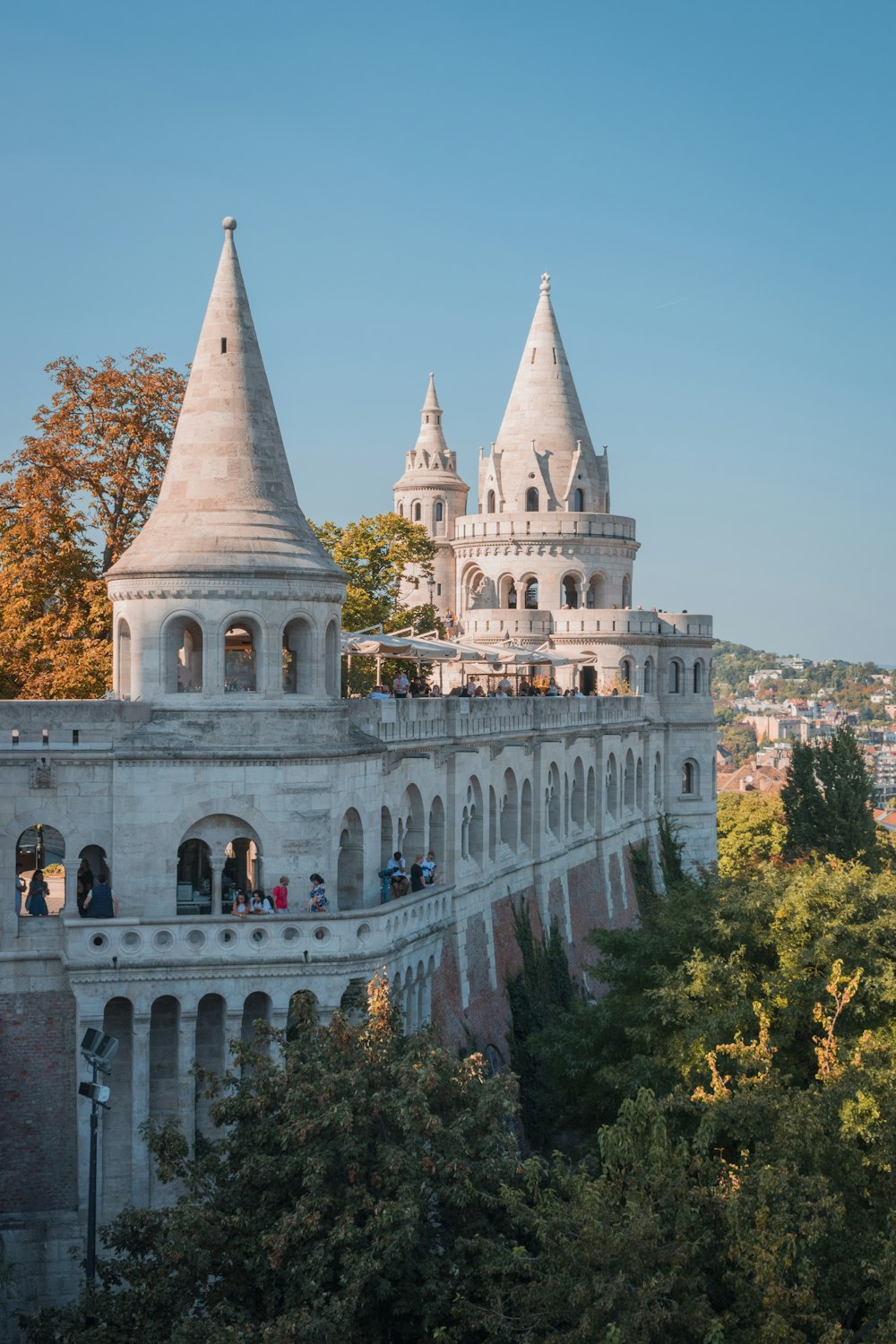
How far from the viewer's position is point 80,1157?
93.5ft

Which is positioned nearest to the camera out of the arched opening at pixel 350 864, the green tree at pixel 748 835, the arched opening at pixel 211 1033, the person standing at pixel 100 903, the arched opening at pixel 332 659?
the person standing at pixel 100 903

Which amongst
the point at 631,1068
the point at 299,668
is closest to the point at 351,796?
the point at 299,668

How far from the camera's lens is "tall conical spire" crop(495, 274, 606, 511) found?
226 ft

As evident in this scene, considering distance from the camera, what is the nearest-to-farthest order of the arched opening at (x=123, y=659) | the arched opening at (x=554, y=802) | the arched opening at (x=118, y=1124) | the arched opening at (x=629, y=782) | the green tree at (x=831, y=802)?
the arched opening at (x=118, y=1124)
the arched opening at (x=123, y=659)
the arched opening at (x=554, y=802)
the arched opening at (x=629, y=782)
the green tree at (x=831, y=802)

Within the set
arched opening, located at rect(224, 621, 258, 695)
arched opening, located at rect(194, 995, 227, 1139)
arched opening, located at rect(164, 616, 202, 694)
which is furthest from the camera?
arched opening, located at rect(224, 621, 258, 695)

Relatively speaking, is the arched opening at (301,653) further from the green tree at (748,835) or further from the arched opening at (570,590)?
the green tree at (748,835)

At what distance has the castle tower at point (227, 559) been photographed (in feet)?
101

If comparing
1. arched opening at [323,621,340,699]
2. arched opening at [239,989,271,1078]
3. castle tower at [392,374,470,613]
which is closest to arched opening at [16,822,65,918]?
arched opening at [239,989,271,1078]

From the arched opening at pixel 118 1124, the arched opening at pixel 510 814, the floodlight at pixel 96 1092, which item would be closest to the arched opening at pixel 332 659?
the arched opening at pixel 118 1124

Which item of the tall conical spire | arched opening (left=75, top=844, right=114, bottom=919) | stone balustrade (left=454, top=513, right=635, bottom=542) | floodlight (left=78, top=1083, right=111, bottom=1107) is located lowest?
floodlight (left=78, top=1083, right=111, bottom=1107)

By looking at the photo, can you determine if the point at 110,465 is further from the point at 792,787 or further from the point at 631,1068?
the point at 792,787

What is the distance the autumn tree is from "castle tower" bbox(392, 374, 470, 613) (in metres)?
31.8

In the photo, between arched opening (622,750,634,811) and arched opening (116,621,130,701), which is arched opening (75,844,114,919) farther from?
arched opening (622,750,634,811)

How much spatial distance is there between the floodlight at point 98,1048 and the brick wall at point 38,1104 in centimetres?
368
